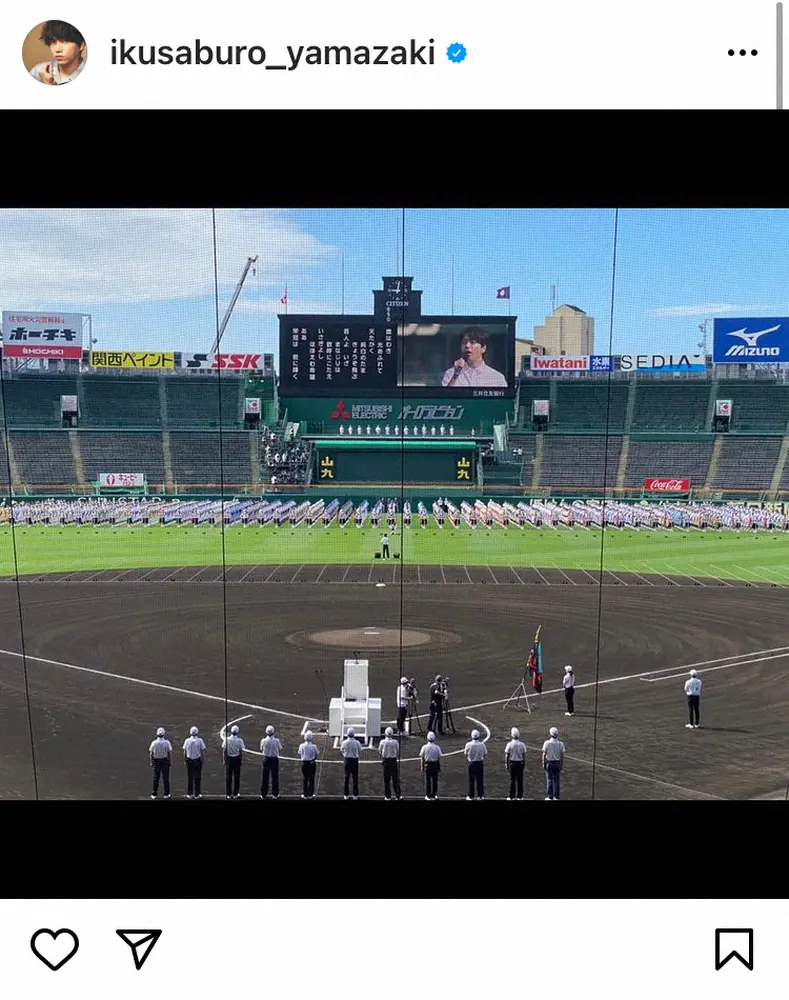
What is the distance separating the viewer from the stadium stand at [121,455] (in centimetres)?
3353

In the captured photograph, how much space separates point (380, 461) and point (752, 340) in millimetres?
14033

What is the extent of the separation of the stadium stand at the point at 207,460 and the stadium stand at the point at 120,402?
4.30 feet

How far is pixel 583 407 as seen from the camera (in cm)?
3884

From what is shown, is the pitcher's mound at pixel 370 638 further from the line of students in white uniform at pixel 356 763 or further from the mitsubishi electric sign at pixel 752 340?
the mitsubishi electric sign at pixel 752 340

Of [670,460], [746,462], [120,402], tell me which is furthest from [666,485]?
[120,402]

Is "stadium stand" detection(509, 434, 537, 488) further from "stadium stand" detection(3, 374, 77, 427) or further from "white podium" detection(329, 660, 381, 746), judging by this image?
"white podium" detection(329, 660, 381, 746)

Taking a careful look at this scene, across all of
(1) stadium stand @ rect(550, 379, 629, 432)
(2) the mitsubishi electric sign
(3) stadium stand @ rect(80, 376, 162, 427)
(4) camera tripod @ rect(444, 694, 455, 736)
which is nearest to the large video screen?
(1) stadium stand @ rect(550, 379, 629, 432)

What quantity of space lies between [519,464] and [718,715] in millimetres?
25404

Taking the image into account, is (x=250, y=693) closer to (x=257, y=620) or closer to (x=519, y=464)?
(x=257, y=620)

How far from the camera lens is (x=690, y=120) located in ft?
19.1

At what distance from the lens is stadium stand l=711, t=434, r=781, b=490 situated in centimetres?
3478

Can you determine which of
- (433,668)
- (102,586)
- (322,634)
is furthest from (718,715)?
(102,586)

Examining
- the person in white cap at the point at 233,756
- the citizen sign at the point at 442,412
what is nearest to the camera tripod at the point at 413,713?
the person in white cap at the point at 233,756

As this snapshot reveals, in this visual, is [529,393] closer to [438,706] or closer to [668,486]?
[668,486]
